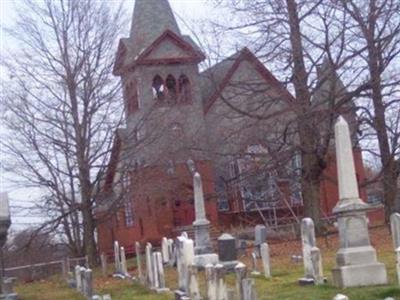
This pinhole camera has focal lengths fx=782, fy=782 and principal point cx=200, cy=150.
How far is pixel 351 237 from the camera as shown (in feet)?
43.5

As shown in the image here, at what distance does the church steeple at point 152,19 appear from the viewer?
40.7 metres

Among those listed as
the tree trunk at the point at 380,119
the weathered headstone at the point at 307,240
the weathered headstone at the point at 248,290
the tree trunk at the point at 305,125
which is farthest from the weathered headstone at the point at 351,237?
the tree trunk at the point at 305,125

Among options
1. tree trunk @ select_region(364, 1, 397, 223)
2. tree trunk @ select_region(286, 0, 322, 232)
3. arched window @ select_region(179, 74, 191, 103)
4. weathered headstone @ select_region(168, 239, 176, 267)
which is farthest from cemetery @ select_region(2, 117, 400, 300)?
arched window @ select_region(179, 74, 191, 103)

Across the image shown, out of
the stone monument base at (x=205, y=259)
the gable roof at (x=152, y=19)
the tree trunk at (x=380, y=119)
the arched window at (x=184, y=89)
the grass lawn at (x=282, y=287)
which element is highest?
the gable roof at (x=152, y=19)

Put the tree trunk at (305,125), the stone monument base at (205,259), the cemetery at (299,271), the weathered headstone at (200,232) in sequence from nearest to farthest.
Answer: the cemetery at (299,271) < the stone monument base at (205,259) < the weathered headstone at (200,232) < the tree trunk at (305,125)

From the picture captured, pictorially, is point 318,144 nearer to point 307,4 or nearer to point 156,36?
point 307,4

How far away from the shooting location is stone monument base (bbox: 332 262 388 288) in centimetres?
1280

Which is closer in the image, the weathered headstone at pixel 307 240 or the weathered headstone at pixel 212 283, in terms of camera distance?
the weathered headstone at pixel 212 283

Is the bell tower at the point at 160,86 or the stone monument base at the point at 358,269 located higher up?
the bell tower at the point at 160,86

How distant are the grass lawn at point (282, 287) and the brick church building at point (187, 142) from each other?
3.68m

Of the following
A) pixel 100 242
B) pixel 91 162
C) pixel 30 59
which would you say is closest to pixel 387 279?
pixel 91 162

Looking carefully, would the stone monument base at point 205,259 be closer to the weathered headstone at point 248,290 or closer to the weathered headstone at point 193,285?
the weathered headstone at point 193,285

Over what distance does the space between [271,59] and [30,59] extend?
32.0 feet

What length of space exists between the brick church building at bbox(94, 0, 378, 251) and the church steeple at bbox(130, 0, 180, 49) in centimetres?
6
